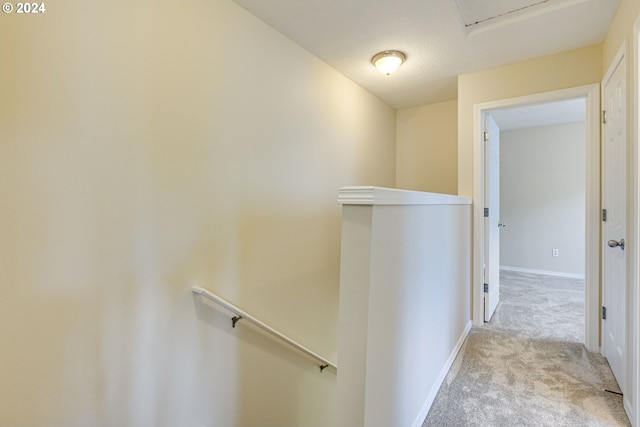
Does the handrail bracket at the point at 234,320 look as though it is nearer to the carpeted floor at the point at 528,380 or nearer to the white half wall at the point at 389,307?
the white half wall at the point at 389,307

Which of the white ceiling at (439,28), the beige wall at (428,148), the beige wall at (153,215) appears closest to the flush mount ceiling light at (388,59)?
the white ceiling at (439,28)

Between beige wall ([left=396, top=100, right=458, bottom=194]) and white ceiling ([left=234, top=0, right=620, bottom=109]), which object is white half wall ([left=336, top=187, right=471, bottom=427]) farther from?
beige wall ([left=396, top=100, right=458, bottom=194])

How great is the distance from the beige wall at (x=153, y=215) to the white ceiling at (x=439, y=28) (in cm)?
23

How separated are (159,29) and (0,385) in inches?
65.5

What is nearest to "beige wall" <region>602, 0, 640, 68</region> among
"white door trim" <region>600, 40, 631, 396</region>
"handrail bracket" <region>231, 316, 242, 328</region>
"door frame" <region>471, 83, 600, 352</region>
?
"white door trim" <region>600, 40, 631, 396</region>

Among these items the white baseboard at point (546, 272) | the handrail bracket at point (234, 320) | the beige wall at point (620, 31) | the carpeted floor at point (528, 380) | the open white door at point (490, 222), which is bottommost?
the carpeted floor at point (528, 380)

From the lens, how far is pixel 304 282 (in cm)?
237

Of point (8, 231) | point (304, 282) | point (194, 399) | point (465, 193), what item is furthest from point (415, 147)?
point (8, 231)

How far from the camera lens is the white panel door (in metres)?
1.69

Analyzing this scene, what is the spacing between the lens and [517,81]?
255 cm

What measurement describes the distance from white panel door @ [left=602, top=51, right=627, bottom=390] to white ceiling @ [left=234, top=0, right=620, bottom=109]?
464mm

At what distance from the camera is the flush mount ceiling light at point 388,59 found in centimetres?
239

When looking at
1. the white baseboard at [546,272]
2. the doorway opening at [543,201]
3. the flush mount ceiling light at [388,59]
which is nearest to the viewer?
the flush mount ceiling light at [388,59]

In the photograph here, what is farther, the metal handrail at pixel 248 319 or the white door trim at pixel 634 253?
the metal handrail at pixel 248 319
